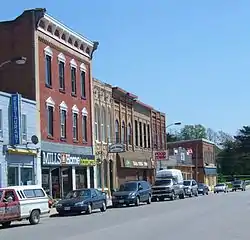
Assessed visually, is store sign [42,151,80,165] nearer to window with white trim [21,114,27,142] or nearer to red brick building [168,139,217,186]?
window with white trim [21,114,27,142]

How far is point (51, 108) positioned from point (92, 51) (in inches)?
393

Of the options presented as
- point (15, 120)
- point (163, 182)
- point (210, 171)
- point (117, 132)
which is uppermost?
point (117, 132)

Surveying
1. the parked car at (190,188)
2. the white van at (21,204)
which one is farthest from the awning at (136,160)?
the white van at (21,204)

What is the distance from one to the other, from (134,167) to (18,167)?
80.7 feet

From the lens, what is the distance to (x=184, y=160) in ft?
290

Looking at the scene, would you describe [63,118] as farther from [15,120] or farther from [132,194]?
[15,120]

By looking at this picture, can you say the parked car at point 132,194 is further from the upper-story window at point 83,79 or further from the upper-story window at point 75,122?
the upper-story window at point 83,79

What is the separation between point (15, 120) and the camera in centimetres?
3734

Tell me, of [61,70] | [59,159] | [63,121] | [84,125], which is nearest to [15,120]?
[59,159]

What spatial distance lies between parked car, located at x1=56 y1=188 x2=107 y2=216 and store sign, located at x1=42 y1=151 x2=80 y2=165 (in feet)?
22.5

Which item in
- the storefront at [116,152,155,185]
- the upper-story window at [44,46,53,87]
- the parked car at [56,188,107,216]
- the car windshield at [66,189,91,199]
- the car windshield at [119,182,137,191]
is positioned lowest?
the parked car at [56,188,107,216]

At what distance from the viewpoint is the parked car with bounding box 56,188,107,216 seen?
3381cm

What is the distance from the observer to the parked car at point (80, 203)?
33.8 m

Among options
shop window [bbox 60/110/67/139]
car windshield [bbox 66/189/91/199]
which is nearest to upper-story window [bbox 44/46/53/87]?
shop window [bbox 60/110/67/139]
